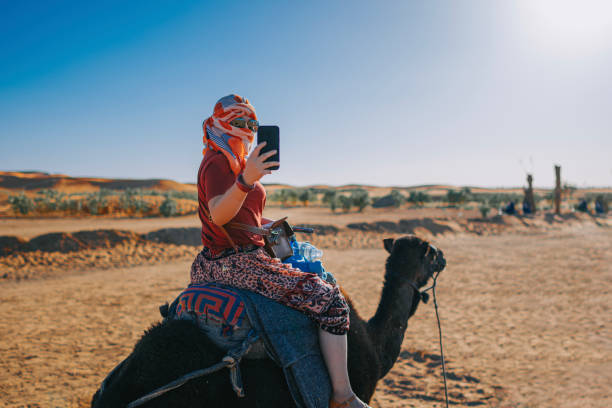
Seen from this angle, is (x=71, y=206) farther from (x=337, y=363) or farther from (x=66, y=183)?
(x=66, y=183)

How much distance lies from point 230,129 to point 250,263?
89cm

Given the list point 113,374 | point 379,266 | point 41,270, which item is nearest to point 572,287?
point 379,266

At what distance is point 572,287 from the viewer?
1148 centimetres

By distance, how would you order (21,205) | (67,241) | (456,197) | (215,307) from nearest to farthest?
(215,307), (67,241), (21,205), (456,197)

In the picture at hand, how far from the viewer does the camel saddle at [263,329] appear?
2273 millimetres

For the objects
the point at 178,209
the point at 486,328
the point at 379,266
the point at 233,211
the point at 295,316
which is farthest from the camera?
the point at 178,209

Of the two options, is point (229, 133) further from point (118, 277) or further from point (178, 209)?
point (178, 209)

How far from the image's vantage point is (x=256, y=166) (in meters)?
2.03

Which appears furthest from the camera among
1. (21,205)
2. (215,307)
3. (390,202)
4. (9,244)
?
(390,202)

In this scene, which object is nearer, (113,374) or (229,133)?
(113,374)

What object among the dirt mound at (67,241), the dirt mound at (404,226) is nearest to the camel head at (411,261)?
the dirt mound at (67,241)

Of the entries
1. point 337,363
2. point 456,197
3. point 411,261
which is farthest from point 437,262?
point 456,197

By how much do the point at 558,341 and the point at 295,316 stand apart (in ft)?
24.1

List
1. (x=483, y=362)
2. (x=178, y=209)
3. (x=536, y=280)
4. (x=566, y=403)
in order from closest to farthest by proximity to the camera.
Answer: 1. (x=566, y=403)
2. (x=483, y=362)
3. (x=536, y=280)
4. (x=178, y=209)
